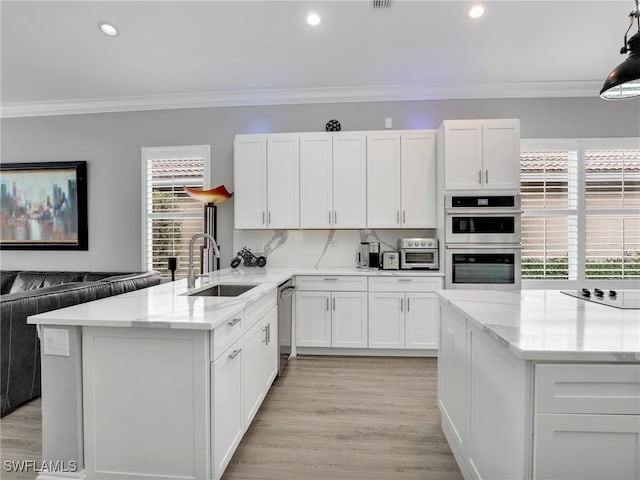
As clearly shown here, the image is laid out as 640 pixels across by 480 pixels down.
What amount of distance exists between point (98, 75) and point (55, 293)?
2.62 m

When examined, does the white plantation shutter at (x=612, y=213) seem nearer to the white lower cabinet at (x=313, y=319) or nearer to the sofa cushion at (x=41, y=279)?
the white lower cabinet at (x=313, y=319)

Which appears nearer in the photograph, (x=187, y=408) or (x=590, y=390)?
(x=590, y=390)

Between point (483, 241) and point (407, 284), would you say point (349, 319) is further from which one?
point (483, 241)

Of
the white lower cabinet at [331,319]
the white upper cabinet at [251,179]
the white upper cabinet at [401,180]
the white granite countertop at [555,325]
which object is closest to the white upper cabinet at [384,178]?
the white upper cabinet at [401,180]

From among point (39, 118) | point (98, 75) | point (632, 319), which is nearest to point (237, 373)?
point (632, 319)

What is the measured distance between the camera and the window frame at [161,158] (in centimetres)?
429

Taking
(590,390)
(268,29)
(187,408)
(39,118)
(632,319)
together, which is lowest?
(187,408)

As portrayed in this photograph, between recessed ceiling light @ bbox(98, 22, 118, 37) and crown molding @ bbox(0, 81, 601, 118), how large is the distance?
3.48 feet

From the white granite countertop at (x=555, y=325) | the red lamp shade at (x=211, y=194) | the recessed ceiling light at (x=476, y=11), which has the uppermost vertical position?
the recessed ceiling light at (x=476, y=11)

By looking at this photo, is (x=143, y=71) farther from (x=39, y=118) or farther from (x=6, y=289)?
(x=6, y=289)

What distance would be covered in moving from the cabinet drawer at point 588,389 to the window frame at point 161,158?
4038 mm

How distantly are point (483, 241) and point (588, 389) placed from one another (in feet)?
8.30

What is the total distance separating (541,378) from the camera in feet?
3.54

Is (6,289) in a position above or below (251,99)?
below
